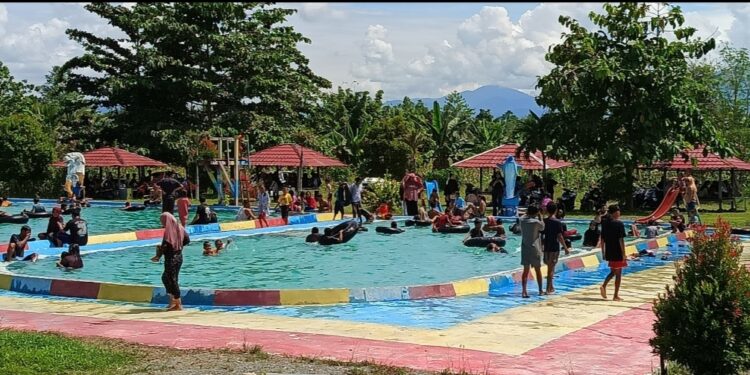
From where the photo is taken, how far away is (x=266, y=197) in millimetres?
28297

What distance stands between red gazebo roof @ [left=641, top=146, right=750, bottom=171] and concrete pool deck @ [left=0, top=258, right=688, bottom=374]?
1922 centimetres

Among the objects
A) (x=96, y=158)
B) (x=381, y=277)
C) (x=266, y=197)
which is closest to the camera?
(x=381, y=277)

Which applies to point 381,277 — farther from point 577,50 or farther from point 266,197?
point 577,50

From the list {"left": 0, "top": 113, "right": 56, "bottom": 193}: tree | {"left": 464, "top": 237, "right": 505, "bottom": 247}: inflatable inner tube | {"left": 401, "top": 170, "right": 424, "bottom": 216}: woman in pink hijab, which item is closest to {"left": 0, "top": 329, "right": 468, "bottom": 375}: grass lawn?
{"left": 464, "top": 237, "right": 505, "bottom": 247}: inflatable inner tube

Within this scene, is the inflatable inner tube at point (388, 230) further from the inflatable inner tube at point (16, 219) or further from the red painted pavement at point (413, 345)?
the red painted pavement at point (413, 345)

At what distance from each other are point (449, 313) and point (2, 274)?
27.4 ft

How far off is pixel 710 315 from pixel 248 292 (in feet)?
25.1

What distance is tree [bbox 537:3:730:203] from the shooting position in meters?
28.8

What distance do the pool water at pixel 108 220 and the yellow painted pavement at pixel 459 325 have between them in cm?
1267

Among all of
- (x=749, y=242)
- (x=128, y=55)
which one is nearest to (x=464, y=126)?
(x=128, y=55)

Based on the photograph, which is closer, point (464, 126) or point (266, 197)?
point (266, 197)

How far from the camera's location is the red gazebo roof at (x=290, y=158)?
36.4 meters

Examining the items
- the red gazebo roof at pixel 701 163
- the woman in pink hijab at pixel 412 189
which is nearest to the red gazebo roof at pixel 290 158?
the woman in pink hijab at pixel 412 189

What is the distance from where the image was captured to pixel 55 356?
8.37m
